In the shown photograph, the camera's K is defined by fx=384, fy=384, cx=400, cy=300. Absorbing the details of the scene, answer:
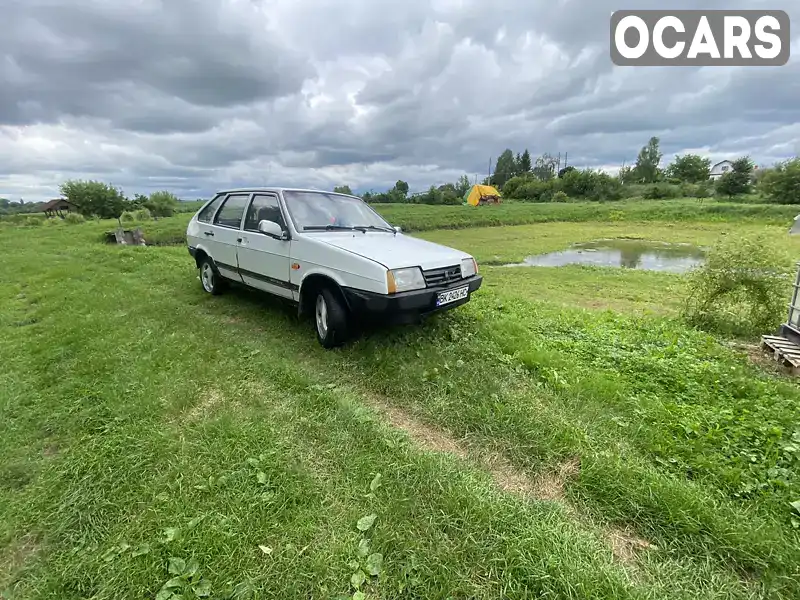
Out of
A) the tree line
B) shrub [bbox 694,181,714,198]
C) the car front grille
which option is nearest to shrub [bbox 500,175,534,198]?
the tree line

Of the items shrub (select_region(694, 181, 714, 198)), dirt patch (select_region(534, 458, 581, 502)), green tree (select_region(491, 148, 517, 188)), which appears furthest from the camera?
green tree (select_region(491, 148, 517, 188))

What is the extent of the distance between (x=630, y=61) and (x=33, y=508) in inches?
325

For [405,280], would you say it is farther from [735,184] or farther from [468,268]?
[735,184]

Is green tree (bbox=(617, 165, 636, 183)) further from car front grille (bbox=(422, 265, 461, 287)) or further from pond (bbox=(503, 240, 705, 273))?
car front grille (bbox=(422, 265, 461, 287))

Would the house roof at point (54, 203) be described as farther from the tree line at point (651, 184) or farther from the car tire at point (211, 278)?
the car tire at point (211, 278)

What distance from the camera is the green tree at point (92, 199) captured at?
1697 inches

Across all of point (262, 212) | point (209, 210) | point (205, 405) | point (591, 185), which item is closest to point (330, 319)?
point (205, 405)

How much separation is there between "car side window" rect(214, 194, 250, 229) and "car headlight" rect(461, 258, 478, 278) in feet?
9.98

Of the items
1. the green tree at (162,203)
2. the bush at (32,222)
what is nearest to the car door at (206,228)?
the bush at (32,222)

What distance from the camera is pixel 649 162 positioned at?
63156 millimetres

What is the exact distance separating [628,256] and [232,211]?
50.5 ft

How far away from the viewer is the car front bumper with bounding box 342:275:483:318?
10.9 ft

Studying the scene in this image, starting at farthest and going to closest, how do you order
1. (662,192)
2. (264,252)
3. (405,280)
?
(662,192)
(264,252)
(405,280)

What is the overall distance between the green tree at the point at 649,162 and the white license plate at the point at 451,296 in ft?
238
